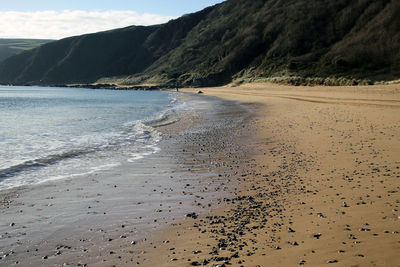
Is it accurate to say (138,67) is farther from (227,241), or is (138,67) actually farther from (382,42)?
(227,241)

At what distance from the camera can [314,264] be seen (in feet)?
11.3

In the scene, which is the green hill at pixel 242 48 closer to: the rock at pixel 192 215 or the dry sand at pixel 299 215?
the dry sand at pixel 299 215

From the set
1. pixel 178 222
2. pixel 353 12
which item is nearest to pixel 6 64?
pixel 353 12

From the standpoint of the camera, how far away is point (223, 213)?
5.18 meters

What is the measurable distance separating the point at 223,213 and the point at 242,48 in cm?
8805

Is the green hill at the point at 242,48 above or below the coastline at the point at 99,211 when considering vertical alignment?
above

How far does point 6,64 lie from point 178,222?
207906 mm

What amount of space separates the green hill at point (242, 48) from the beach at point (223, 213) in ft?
130

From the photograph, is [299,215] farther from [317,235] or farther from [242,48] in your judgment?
[242,48]

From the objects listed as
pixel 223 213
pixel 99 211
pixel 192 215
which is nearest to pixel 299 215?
pixel 223 213

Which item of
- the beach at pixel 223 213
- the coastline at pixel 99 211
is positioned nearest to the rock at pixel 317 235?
the beach at pixel 223 213

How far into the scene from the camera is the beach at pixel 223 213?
3832 mm

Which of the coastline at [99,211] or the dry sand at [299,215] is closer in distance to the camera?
the dry sand at [299,215]

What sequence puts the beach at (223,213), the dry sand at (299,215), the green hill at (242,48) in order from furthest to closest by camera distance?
the green hill at (242,48) < the beach at (223,213) < the dry sand at (299,215)
